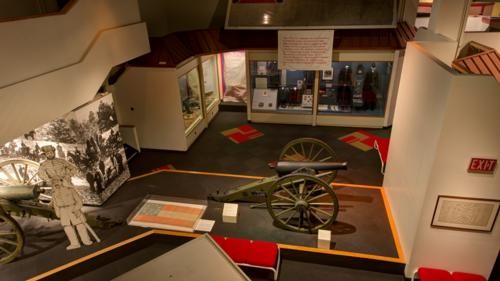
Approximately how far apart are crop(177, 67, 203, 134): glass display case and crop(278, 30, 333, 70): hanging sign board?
6.67 feet

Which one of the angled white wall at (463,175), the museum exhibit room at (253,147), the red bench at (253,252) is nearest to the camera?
the angled white wall at (463,175)

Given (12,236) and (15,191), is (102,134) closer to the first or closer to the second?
(15,191)

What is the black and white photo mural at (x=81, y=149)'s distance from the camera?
505 centimetres

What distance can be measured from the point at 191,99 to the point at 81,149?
3.33m

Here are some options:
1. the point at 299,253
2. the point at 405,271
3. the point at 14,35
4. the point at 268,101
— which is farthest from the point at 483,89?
the point at 268,101

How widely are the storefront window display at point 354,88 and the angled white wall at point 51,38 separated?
5.02m

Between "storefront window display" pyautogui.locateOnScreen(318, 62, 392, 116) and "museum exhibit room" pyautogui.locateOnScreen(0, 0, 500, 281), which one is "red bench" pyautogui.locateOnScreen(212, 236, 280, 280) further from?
"storefront window display" pyautogui.locateOnScreen(318, 62, 392, 116)

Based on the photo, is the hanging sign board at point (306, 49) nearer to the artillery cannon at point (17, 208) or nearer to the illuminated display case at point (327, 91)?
the illuminated display case at point (327, 91)

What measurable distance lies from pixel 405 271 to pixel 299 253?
129 centimetres

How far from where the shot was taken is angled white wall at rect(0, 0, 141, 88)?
360 centimetres

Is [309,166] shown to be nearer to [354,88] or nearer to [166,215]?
[166,215]

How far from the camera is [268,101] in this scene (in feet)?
28.8

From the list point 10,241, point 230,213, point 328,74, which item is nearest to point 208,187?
point 230,213

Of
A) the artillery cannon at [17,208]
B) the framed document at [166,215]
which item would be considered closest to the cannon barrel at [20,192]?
the artillery cannon at [17,208]
